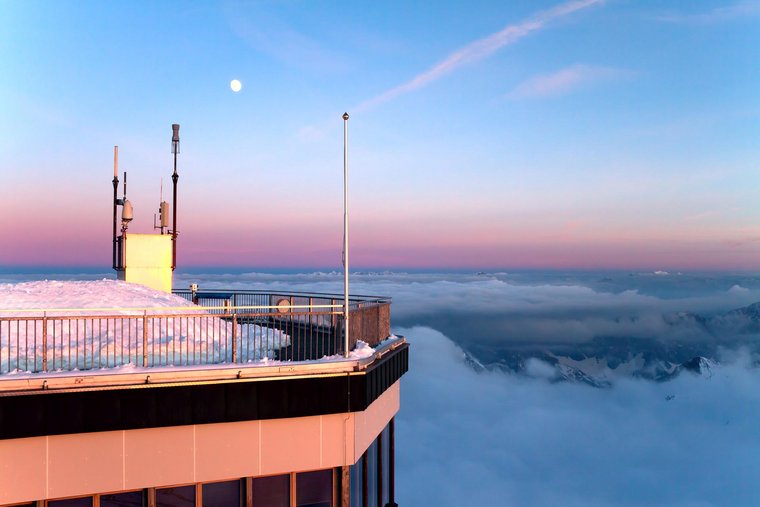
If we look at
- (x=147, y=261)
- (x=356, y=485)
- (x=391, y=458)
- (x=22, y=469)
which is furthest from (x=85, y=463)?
(x=147, y=261)

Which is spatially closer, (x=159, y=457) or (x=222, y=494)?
(x=159, y=457)

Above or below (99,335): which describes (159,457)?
below

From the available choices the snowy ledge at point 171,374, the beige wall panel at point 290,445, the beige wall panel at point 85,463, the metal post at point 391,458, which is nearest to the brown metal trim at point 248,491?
the beige wall panel at point 290,445

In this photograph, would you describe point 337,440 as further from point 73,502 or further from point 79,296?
point 79,296

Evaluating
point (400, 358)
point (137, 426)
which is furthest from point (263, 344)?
point (137, 426)

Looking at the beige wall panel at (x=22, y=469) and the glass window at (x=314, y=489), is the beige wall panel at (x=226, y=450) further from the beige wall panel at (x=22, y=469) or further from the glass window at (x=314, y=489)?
the beige wall panel at (x=22, y=469)

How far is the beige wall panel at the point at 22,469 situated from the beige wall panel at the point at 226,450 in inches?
119

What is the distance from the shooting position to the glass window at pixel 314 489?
1291cm

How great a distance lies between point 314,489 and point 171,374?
177 inches

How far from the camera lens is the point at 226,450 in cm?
1206

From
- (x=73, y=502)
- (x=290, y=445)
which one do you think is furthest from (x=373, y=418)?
(x=73, y=502)

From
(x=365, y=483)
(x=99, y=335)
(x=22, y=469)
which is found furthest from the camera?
(x=365, y=483)

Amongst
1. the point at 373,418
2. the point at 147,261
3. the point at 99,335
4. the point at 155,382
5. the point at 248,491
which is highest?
the point at 147,261

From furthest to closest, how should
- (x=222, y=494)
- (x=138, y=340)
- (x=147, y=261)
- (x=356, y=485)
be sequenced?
(x=147, y=261) < (x=356, y=485) < (x=138, y=340) < (x=222, y=494)
